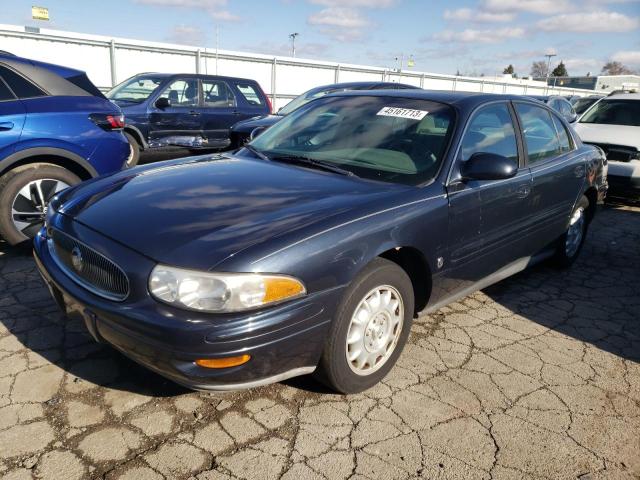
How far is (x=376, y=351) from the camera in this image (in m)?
2.74

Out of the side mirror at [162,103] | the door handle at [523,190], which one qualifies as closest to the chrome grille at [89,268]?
the door handle at [523,190]

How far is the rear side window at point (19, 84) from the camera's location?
433 cm

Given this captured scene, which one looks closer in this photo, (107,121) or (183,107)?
(107,121)

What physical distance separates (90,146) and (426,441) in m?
3.85

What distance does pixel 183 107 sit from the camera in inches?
361

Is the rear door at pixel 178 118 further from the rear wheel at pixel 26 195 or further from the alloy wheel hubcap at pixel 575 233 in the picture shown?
the alloy wheel hubcap at pixel 575 233

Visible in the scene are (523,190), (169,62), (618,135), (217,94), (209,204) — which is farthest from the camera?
(169,62)

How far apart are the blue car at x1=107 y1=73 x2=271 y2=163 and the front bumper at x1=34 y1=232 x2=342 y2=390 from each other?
6923mm

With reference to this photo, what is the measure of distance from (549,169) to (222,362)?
313 centimetres

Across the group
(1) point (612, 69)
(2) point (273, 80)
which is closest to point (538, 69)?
(1) point (612, 69)

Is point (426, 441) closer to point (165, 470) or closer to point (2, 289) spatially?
point (165, 470)

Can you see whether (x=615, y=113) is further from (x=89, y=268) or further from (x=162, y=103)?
(x=89, y=268)

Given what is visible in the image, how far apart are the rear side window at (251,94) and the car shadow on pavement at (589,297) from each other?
6.89 metres

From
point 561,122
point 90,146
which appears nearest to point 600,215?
point 561,122
